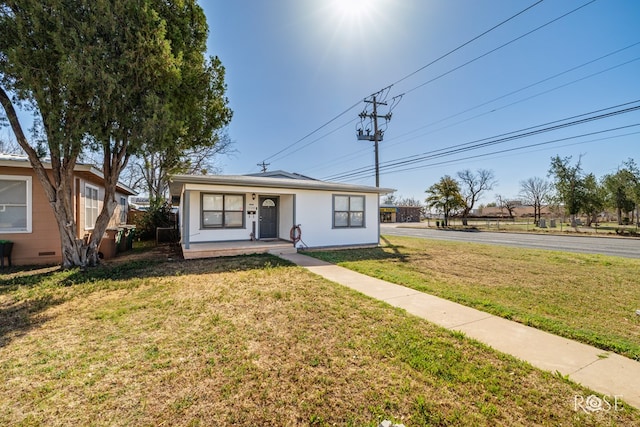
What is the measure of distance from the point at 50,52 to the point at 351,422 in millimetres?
8607

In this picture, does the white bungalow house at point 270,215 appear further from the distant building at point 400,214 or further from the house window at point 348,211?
the distant building at point 400,214

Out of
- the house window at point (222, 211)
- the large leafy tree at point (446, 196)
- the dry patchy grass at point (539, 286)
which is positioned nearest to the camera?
the dry patchy grass at point (539, 286)

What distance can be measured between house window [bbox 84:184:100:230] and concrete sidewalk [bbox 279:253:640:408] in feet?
32.5

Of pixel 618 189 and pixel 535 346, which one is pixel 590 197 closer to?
pixel 618 189

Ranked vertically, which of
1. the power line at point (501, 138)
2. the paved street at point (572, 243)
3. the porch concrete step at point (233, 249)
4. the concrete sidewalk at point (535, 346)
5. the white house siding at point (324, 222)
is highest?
the power line at point (501, 138)

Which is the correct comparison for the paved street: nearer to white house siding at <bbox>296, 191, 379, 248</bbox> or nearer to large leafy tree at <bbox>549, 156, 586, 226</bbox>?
white house siding at <bbox>296, 191, 379, 248</bbox>

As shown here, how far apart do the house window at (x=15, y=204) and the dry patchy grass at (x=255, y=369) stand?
471 cm

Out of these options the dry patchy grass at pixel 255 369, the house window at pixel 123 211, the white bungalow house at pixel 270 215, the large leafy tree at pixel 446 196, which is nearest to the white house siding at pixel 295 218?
the white bungalow house at pixel 270 215

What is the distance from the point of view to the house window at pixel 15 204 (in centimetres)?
773

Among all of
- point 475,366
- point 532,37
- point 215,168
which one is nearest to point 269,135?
point 215,168

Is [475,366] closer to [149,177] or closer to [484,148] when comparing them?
[484,148]

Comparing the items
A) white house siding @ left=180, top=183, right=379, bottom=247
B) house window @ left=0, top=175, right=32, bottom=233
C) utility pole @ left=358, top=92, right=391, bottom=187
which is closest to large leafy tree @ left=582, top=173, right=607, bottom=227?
utility pole @ left=358, top=92, right=391, bottom=187

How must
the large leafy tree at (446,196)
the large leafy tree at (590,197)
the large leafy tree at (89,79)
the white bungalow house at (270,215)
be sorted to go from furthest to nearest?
the large leafy tree at (446,196)
the large leafy tree at (590,197)
the white bungalow house at (270,215)
the large leafy tree at (89,79)

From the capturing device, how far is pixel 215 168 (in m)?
25.8
